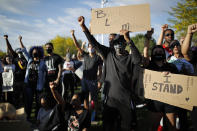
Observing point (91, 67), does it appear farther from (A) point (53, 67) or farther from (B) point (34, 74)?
(B) point (34, 74)

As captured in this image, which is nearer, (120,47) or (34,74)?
(120,47)

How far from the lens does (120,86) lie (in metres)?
2.75

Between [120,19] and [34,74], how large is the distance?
278cm

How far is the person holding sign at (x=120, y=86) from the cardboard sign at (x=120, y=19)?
24 centimetres

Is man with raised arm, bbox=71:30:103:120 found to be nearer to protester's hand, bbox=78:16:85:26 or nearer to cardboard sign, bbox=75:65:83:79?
protester's hand, bbox=78:16:85:26

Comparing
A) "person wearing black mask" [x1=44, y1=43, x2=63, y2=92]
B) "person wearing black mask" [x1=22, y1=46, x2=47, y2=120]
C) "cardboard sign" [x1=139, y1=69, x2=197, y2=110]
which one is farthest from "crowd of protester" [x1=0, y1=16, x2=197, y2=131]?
"person wearing black mask" [x1=44, y1=43, x2=63, y2=92]

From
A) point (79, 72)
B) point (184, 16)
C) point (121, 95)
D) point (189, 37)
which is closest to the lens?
point (121, 95)

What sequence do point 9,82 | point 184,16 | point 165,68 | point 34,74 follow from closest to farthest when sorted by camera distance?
point 165,68 < point 34,74 < point 9,82 < point 184,16

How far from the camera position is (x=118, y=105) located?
2.73 meters

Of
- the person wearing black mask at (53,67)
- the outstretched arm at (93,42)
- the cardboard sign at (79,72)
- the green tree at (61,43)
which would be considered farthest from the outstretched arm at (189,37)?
the green tree at (61,43)

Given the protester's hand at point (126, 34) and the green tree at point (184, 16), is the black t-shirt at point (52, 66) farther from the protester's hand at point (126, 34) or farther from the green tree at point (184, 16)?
the green tree at point (184, 16)

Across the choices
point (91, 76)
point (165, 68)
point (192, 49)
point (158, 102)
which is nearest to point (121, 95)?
point (158, 102)

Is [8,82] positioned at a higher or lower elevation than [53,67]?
lower

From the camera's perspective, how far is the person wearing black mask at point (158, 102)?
2932 mm
